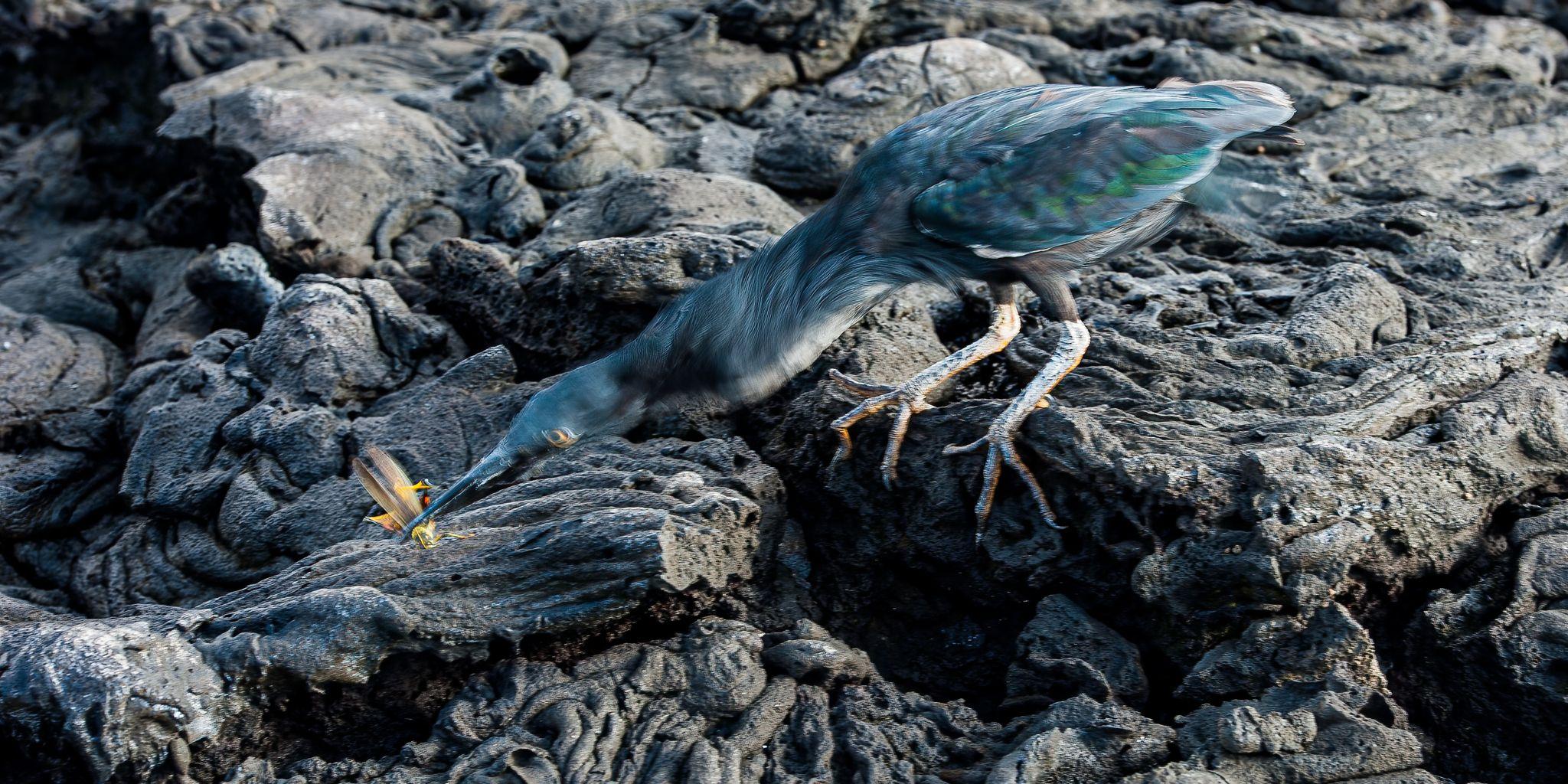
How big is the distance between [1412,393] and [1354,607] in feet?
2.60

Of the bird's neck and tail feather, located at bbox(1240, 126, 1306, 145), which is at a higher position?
tail feather, located at bbox(1240, 126, 1306, 145)

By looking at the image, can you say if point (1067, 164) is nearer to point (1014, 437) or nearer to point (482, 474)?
point (1014, 437)

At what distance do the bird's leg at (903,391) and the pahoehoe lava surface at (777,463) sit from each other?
0.07m

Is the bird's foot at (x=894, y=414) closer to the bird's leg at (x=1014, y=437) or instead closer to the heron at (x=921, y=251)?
the heron at (x=921, y=251)

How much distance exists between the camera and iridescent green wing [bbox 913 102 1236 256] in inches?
154

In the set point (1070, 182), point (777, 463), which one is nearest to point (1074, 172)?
point (1070, 182)

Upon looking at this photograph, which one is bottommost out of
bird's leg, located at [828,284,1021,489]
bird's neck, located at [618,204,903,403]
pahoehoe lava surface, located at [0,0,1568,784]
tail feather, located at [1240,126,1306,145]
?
pahoehoe lava surface, located at [0,0,1568,784]

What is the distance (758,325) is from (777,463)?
0.50 meters

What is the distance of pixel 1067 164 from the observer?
3953mm

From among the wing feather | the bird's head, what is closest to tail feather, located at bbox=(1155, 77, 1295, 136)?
the wing feather

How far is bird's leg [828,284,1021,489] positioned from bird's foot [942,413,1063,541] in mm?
281

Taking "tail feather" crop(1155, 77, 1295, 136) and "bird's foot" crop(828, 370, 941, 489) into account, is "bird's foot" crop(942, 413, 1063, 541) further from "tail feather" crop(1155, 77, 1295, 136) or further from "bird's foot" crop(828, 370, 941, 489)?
"tail feather" crop(1155, 77, 1295, 136)

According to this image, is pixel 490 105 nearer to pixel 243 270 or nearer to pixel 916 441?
pixel 243 270

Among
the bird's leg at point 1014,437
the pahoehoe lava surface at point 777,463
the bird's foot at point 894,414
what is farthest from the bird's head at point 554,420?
the bird's leg at point 1014,437
